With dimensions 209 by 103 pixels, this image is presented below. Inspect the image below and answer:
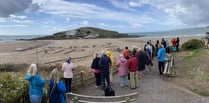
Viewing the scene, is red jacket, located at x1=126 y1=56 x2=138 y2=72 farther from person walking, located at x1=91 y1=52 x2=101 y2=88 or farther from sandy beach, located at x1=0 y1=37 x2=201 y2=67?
sandy beach, located at x1=0 y1=37 x2=201 y2=67

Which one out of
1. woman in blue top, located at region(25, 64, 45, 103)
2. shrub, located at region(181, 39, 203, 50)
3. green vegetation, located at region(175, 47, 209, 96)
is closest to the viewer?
woman in blue top, located at region(25, 64, 45, 103)

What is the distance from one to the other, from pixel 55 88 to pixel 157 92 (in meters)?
5.49

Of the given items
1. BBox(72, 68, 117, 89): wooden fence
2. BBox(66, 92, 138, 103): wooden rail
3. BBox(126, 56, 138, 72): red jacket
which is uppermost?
BBox(126, 56, 138, 72): red jacket

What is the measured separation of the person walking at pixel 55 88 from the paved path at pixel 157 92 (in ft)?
12.2

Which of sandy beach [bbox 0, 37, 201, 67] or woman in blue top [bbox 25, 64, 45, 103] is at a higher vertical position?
woman in blue top [bbox 25, 64, 45, 103]

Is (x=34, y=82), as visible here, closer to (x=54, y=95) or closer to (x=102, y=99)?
(x=54, y=95)

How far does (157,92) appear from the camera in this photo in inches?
432

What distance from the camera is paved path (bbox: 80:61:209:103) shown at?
9.84 m

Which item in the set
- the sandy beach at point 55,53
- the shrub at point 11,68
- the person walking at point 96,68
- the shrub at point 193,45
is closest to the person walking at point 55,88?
the person walking at point 96,68

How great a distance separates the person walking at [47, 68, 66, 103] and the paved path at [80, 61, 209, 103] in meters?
3.72

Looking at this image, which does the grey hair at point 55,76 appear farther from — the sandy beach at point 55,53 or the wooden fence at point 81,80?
the sandy beach at point 55,53

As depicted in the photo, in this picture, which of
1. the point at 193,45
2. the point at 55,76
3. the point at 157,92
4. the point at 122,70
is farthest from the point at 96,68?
the point at 193,45

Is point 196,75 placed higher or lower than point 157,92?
higher

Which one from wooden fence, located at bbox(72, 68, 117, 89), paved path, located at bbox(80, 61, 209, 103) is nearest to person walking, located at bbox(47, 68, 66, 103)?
paved path, located at bbox(80, 61, 209, 103)
